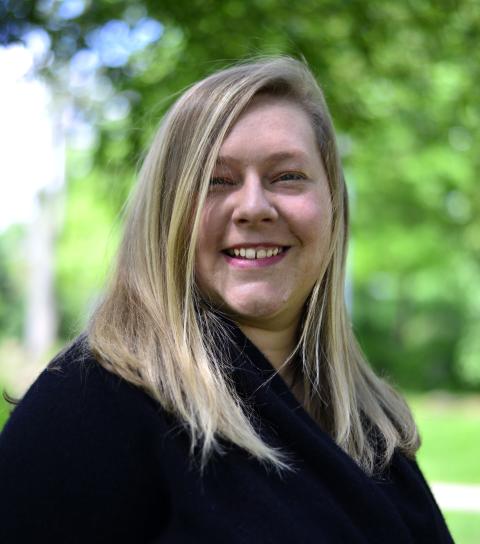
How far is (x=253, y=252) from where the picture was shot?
6.66 ft

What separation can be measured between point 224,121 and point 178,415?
0.70 m

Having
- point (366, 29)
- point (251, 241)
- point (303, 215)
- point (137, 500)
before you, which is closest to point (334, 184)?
point (303, 215)

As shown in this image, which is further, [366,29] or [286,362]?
[366,29]

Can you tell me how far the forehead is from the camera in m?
2.00

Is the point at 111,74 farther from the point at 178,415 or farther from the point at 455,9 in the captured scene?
the point at 178,415

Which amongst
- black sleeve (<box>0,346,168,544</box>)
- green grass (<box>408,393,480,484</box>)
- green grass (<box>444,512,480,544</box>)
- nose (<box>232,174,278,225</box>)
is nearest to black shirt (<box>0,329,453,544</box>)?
black sleeve (<box>0,346,168,544</box>)

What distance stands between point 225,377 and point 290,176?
1.68 feet

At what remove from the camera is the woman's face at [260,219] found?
2.00m

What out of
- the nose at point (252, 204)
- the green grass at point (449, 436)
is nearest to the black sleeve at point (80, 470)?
the nose at point (252, 204)

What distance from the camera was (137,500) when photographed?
5.66 ft

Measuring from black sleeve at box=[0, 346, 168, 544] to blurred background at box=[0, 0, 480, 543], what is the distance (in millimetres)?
515

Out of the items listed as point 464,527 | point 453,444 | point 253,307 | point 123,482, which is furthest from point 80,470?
point 453,444

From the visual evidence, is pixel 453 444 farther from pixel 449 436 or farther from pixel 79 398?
pixel 79 398

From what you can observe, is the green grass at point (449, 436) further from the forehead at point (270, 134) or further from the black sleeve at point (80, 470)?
the black sleeve at point (80, 470)
